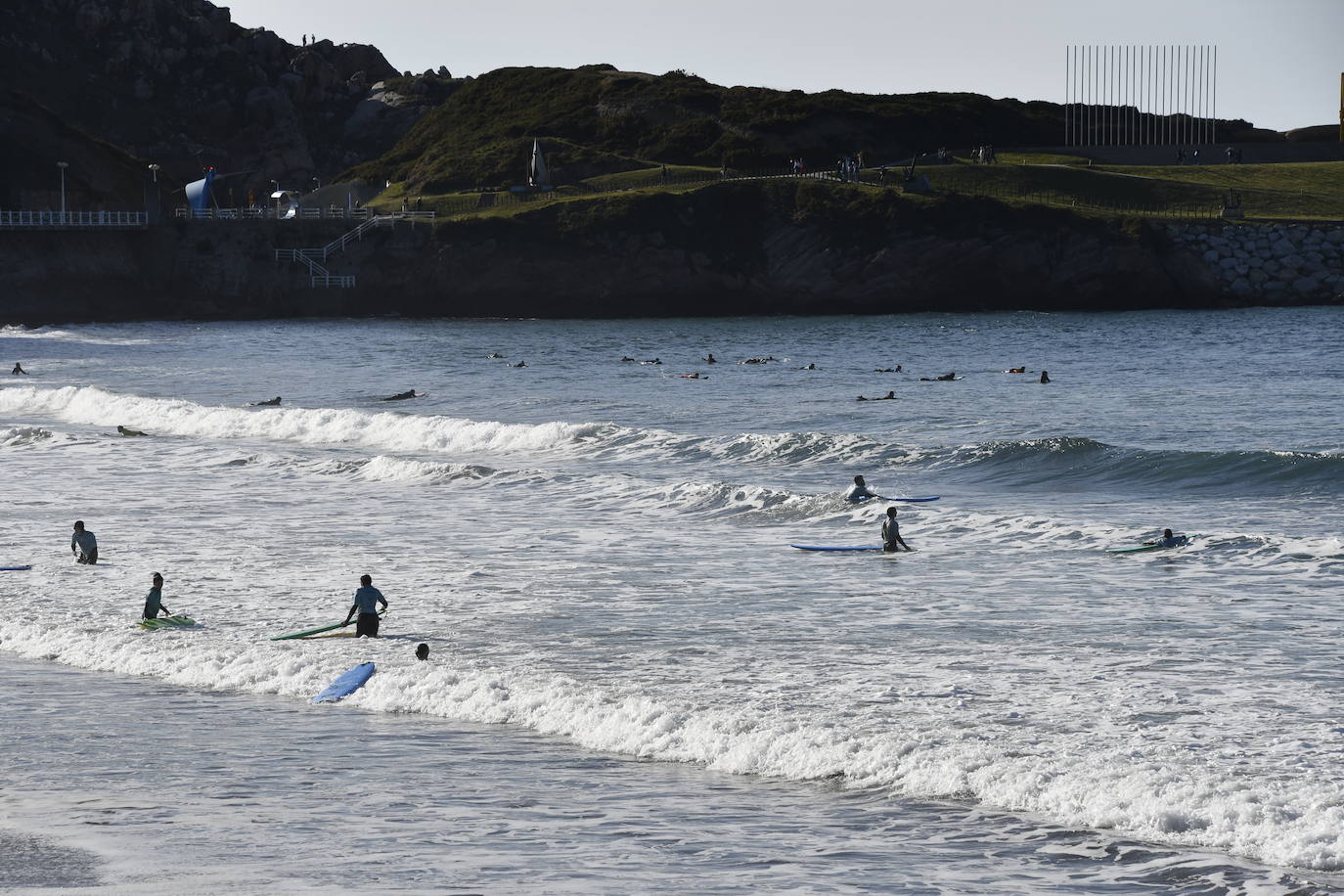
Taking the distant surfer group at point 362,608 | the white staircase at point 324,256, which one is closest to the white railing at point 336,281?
the white staircase at point 324,256

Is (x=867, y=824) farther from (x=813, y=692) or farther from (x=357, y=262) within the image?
(x=357, y=262)

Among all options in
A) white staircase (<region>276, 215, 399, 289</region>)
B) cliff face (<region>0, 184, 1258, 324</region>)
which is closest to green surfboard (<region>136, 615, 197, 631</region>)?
cliff face (<region>0, 184, 1258, 324</region>)

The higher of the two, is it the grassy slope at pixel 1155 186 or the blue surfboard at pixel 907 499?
the grassy slope at pixel 1155 186

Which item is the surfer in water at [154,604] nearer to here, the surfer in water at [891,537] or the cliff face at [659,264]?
the surfer in water at [891,537]

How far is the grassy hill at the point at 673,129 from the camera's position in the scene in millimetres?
153250

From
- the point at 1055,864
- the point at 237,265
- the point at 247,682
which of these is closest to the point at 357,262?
the point at 237,265

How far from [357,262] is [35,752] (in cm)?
11370

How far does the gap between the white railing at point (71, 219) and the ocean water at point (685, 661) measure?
80486 millimetres

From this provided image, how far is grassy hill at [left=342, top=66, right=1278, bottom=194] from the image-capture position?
153 m

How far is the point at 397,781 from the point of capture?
634 inches

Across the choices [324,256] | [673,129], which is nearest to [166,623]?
[324,256]

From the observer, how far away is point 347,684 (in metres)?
20.0

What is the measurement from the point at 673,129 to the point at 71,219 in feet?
198

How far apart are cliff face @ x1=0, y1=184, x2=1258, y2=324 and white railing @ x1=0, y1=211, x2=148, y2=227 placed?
1257 millimetres
